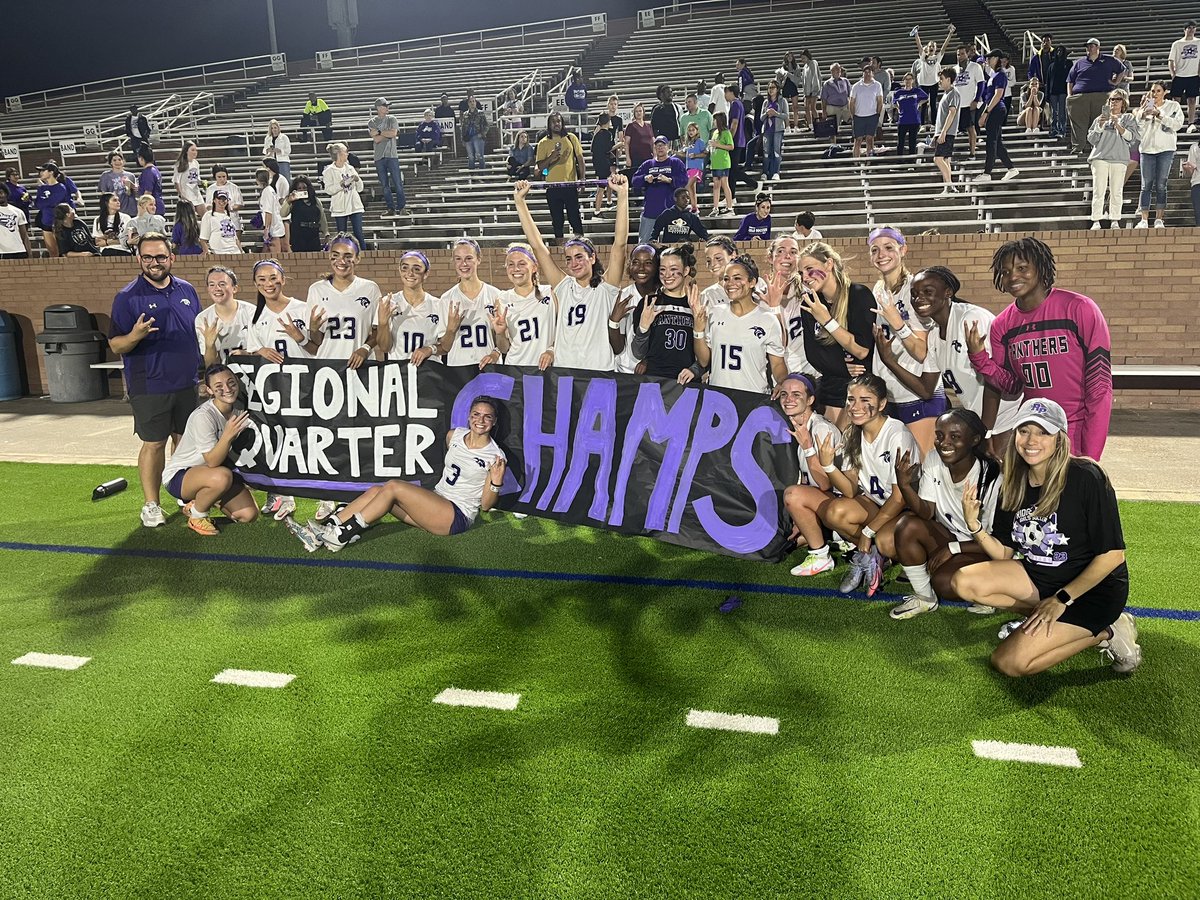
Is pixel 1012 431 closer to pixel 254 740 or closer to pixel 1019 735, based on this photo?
pixel 1019 735

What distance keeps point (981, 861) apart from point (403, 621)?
3391mm

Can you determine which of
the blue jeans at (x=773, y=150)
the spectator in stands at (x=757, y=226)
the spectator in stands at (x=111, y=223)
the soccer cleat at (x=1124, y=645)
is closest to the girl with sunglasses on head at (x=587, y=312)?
the soccer cleat at (x=1124, y=645)

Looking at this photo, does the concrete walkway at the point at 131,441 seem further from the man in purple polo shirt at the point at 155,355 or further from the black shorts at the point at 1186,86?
the black shorts at the point at 1186,86

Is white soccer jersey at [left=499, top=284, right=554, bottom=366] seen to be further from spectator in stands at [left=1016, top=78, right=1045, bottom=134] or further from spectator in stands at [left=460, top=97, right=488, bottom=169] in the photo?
spectator in stands at [left=1016, top=78, right=1045, bottom=134]

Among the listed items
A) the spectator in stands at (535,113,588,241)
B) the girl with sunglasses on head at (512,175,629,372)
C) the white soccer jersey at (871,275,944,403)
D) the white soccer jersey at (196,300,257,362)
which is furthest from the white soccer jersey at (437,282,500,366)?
the spectator in stands at (535,113,588,241)

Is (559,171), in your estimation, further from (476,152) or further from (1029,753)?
(1029,753)

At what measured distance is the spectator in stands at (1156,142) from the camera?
1179cm

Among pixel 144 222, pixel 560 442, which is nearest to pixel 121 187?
pixel 144 222

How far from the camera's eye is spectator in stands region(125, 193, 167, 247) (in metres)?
15.3

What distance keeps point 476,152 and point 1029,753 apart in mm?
18104

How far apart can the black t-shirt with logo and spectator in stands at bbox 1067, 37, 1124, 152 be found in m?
12.2

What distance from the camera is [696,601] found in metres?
5.63

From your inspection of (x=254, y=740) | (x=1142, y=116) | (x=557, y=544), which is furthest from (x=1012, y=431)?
(x=1142, y=116)

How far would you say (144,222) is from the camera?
50.4 ft
